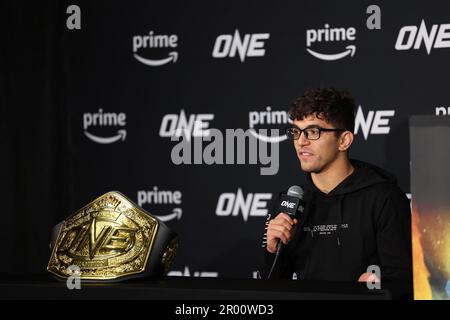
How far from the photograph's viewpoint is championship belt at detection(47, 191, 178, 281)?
1.60 meters

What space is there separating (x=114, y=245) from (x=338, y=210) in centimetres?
95

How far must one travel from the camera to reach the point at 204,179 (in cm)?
322

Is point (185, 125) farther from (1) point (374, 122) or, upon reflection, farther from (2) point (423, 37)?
(2) point (423, 37)

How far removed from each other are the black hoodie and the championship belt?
634 mm

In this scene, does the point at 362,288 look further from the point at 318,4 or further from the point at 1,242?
the point at 1,242

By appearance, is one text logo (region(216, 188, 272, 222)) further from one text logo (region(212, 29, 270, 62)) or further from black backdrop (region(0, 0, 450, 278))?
one text logo (region(212, 29, 270, 62))

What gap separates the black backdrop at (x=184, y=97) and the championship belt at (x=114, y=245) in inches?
60.3

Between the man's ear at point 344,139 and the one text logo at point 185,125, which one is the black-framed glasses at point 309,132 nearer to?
the man's ear at point 344,139

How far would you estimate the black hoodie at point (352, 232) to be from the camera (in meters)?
2.18

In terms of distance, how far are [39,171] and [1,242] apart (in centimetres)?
39
